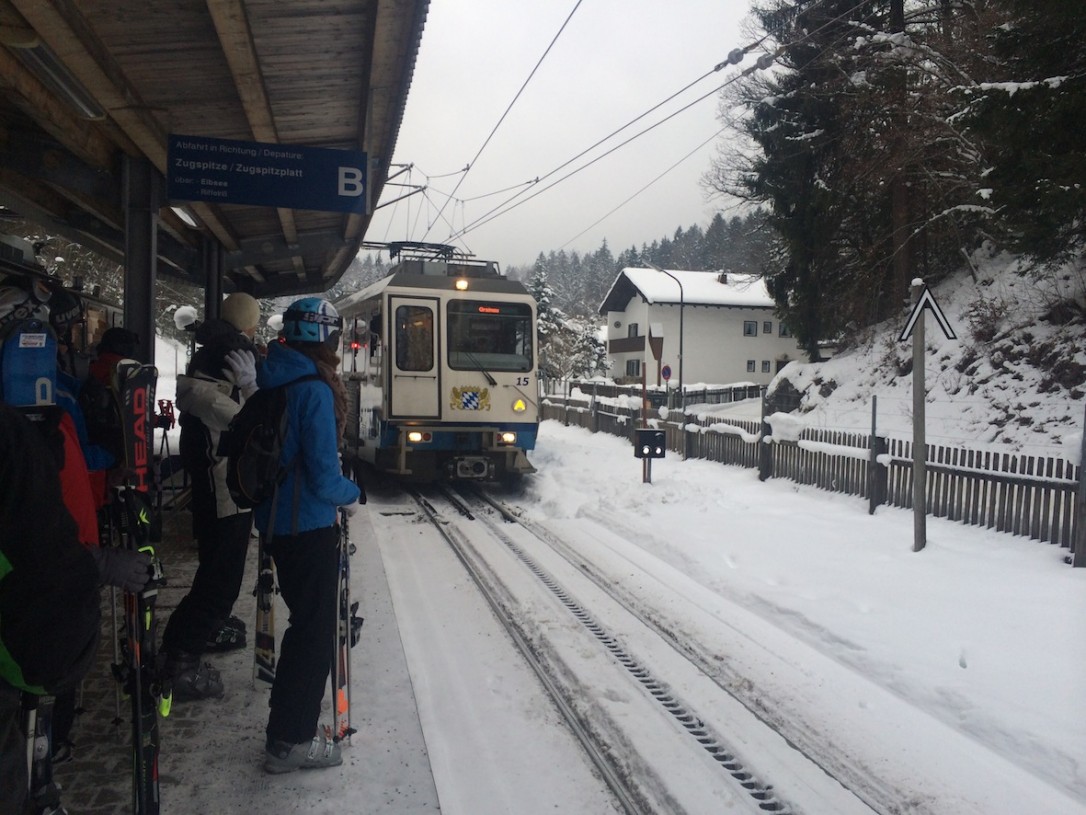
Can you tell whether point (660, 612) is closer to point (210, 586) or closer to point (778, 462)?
point (210, 586)

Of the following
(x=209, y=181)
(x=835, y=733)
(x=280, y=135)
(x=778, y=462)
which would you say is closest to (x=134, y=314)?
(x=209, y=181)

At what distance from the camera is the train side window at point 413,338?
10.7 m

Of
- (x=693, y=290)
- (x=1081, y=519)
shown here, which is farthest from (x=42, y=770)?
(x=693, y=290)

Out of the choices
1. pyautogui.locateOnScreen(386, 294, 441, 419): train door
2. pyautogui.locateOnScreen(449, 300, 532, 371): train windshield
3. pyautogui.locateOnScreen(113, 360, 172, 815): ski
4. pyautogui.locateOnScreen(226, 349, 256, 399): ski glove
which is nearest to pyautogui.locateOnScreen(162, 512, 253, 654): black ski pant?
pyautogui.locateOnScreen(113, 360, 172, 815): ski

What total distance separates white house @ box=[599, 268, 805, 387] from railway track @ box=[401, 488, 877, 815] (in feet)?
134

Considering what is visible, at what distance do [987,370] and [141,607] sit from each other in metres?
17.3

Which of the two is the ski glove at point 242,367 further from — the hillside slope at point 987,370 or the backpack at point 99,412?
the hillside slope at point 987,370

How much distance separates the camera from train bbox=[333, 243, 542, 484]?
1062 cm

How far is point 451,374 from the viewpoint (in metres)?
10.8

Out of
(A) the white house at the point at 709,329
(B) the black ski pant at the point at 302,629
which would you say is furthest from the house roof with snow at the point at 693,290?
(B) the black ski pant at the point at 302,629

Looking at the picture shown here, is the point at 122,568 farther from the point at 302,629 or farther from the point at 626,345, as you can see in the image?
the point at 626,345

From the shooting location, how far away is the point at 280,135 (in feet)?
21.2

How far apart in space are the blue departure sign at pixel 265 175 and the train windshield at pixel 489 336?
4646 mm

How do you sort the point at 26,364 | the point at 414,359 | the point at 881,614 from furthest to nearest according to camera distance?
the point at 414,359
the point at 881,614
the point at 26,364
